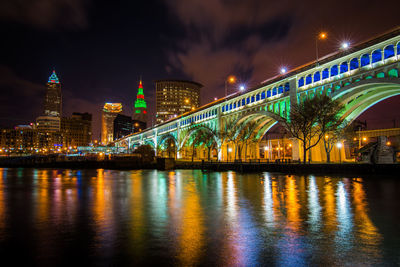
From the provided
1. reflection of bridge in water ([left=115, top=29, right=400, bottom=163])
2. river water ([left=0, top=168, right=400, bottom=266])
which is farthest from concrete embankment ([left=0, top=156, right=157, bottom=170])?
river water ([left=0, top=168, right=400, bottom=266])

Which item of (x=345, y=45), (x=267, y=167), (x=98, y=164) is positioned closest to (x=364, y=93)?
(x=345, y=45)

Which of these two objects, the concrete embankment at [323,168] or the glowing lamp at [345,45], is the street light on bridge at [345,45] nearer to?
the glowing lamp at [345,45]

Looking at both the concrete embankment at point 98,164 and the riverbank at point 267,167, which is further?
the concrete embankment at point 98,164

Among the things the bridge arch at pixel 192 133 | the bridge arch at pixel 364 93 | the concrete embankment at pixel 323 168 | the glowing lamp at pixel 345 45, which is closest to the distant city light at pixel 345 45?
the glowing lamp at pixel 345 45

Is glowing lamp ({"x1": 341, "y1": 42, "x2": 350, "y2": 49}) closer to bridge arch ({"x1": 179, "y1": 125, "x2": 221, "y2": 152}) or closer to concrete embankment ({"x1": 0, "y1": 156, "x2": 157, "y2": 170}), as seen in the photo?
bridge arch ({"x1": 179, "y1": 125, "x2": 221, "y2": 152})

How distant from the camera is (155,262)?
5984mm

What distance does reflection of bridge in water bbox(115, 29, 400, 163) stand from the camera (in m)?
31.8

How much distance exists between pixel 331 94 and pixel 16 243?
4036 centimetres

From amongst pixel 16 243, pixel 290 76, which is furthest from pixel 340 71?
pixel 16 243

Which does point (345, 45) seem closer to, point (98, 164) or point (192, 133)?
point (192, 133)

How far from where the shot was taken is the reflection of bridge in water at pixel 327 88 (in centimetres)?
3175

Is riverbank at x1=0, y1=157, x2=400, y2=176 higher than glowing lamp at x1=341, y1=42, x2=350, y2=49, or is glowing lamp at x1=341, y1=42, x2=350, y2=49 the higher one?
glowing lamp at x1=341, y1=42, x2=350, y2=49

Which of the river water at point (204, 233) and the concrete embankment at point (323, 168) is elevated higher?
the concrete embankment at point (323, 168)

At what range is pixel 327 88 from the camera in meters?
39.3
